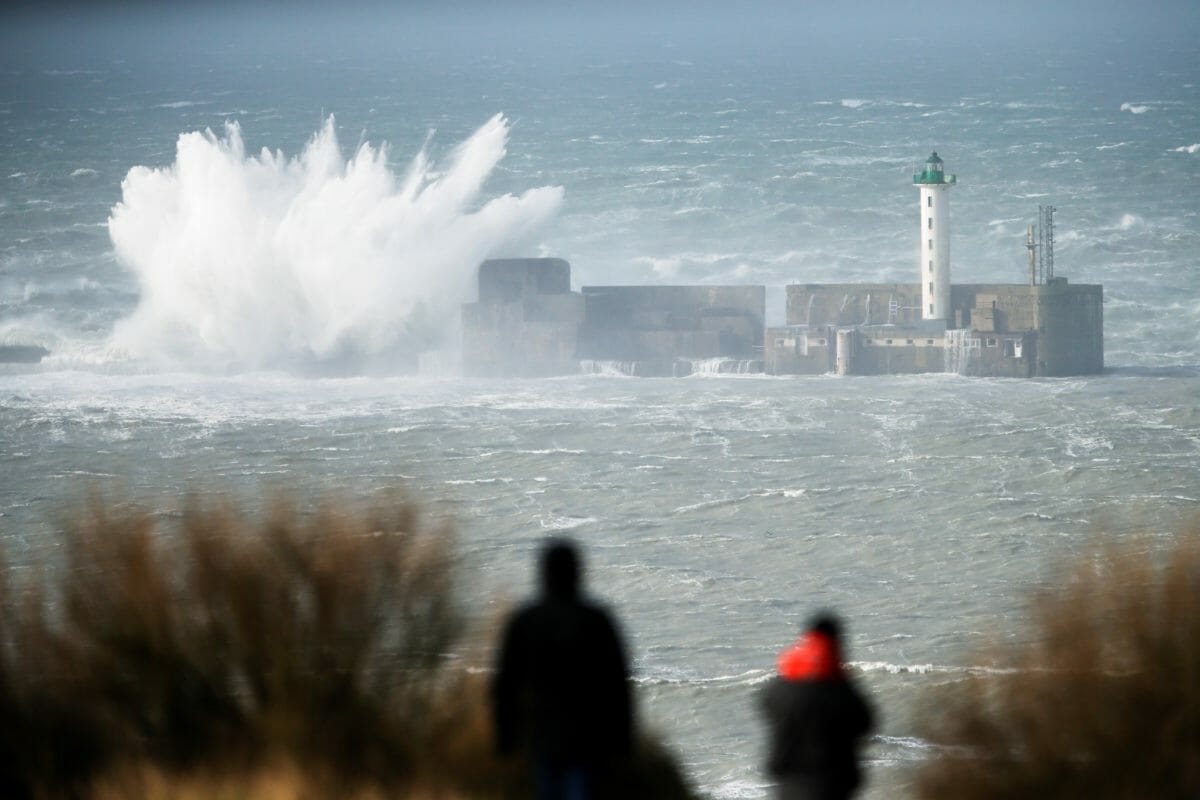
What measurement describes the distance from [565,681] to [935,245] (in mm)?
76403

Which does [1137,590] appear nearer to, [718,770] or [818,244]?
[718,770]

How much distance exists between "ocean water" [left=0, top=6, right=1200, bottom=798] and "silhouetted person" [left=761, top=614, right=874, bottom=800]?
5.80 meters

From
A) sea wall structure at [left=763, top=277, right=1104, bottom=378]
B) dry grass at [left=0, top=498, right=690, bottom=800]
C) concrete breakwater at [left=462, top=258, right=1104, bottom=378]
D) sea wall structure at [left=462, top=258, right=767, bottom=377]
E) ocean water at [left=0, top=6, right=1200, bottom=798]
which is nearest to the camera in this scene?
dry grass at [left=0, top=498, right=690, bottom=800]

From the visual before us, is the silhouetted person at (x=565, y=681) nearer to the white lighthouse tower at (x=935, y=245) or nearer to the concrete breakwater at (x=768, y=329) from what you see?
the concrete breakwater at (x=768, y=329)

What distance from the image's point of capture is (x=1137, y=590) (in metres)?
14.0

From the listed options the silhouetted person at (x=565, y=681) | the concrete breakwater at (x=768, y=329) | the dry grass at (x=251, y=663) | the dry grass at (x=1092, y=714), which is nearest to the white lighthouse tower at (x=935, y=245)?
the concrete breakwater at (x=768, y=329)

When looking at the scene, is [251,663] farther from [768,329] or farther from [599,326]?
[599,326]

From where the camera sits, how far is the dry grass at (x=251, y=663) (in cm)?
1330

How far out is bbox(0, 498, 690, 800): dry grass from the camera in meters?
13.3

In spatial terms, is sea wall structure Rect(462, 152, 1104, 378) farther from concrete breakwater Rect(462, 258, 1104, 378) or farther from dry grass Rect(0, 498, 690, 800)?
dry grass Rect(0, 498, 690, 800)

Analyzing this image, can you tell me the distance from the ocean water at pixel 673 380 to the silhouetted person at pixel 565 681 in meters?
5.61

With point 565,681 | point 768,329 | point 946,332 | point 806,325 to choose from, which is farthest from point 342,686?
point 806,325

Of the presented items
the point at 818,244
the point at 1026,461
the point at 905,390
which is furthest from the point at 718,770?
the point at 818,244

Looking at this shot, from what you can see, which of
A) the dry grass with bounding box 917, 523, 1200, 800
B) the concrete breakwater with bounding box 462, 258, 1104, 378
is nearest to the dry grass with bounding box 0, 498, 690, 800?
the dry grass with bounding box 917, 523, 1200, 800
